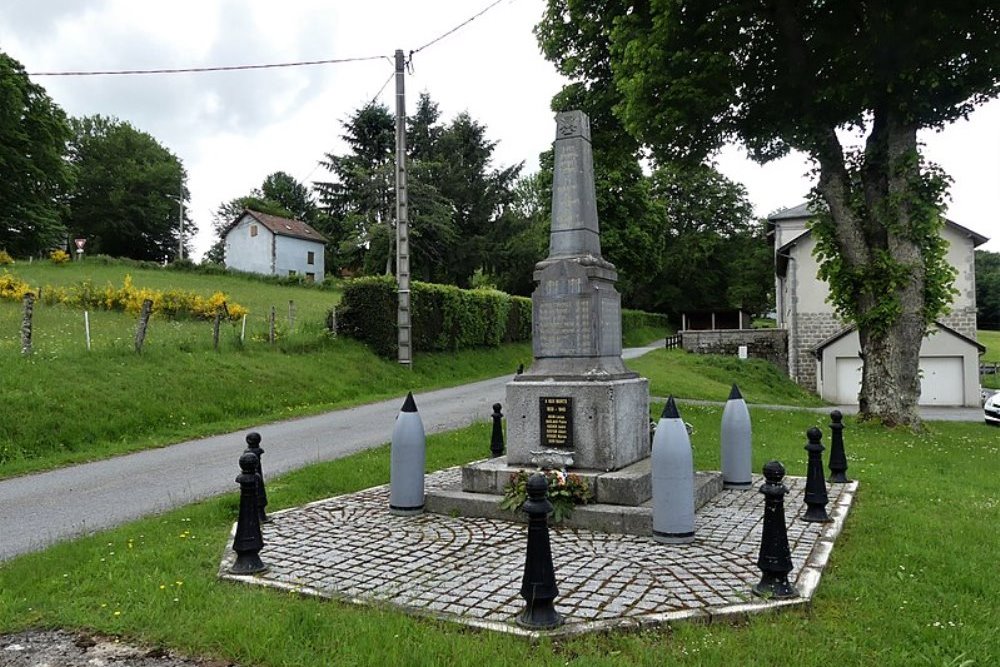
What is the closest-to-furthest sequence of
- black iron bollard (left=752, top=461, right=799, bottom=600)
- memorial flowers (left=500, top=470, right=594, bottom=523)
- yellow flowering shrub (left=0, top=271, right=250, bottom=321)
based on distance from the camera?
black iron bollard (left=752, top=461, right=799, bottom=600) → memorial flowers (left=500, top=470, right=594, bottom=523) → yellow flowering shrub (left=0, top=271, right=250, bottom=321)

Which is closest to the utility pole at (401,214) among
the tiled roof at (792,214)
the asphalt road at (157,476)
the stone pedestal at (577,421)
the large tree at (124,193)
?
the asphalt road at (157,476)

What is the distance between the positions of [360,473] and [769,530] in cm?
573

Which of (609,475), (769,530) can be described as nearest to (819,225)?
(609,475)

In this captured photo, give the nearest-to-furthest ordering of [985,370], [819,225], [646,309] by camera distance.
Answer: [819,225] < [985,370] < [646,309]

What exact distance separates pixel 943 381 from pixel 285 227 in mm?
43750

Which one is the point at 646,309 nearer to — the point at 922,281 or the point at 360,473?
the point at 922,281

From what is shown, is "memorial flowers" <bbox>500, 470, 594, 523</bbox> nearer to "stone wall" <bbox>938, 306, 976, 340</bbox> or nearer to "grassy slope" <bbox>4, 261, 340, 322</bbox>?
"grassy slope" <bbox>4, 261, 340, 322</bbox>

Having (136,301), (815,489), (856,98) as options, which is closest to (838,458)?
(815,489)

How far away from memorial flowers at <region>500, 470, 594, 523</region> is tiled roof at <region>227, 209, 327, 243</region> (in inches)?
1887

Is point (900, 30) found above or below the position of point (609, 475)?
above

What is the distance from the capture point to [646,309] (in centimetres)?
6166

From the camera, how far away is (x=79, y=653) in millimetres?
3822

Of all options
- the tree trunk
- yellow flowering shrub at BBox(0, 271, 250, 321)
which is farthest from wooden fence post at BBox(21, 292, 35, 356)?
the tree trunk

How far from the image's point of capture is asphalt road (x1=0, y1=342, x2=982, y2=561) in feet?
23.1
